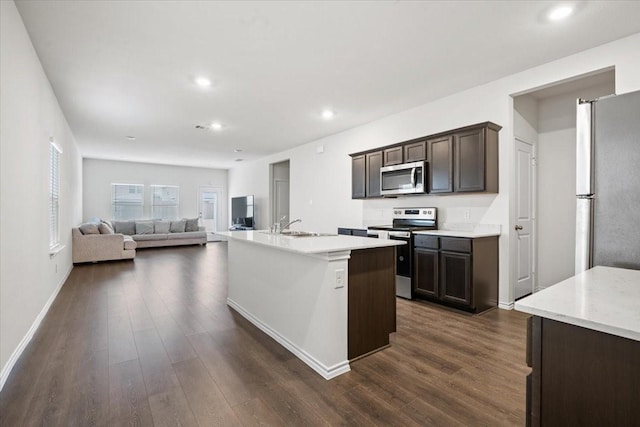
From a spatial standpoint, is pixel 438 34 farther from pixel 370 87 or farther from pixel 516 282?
pixel 516 282

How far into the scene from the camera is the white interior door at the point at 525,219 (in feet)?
12.5

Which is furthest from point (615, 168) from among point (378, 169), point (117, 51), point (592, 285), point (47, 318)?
point (47, 318)

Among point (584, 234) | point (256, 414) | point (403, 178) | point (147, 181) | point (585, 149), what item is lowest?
point (256, 414)

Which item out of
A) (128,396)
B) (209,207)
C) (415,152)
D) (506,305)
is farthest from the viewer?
(209,207)

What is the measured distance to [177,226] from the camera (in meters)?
9.74

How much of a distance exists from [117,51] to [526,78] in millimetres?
4299

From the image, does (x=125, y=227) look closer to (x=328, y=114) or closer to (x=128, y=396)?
(x=328, y=114)

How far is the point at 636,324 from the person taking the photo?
778 mm

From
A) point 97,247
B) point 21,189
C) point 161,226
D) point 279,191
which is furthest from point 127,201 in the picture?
point 21,189

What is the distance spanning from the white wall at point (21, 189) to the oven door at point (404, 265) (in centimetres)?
376

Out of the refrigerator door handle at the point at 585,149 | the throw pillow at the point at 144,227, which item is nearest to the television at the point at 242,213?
the throw pillow at the point at 144,227

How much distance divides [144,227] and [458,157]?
29.2 feet

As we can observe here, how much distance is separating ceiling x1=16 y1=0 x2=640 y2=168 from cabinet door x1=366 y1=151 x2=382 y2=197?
70 cm

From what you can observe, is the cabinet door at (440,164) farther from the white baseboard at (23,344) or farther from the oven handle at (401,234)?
the white baseboard at (23,344)
